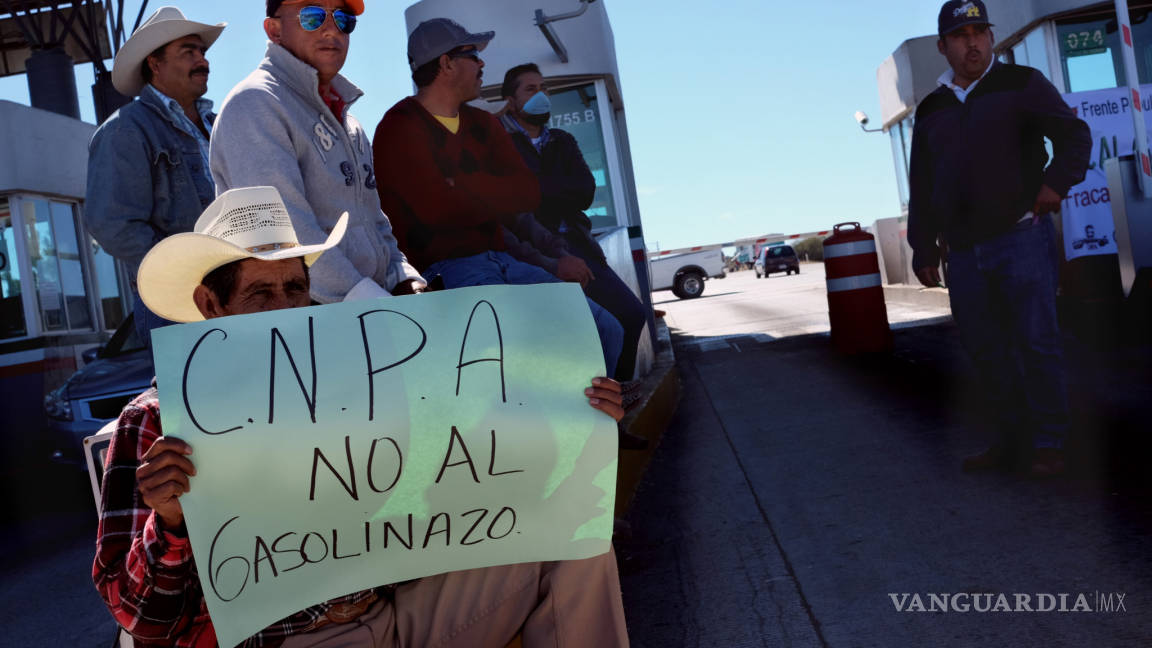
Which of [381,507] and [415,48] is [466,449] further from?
[415,48]

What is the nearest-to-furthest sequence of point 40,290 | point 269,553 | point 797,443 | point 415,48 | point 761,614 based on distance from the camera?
point 269,553 < point 761,614 < point 415,48 < point 797,443 < point 40,290

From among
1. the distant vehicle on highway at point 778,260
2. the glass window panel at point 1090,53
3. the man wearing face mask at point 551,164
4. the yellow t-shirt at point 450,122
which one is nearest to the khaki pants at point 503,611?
the yellow t-shirt at point 450,122

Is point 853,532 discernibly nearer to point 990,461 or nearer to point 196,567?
point 990,461

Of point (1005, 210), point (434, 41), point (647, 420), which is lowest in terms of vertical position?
point (647, 420)

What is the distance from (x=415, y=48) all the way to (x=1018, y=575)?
2717 mm

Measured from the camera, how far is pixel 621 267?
8188 millimetres

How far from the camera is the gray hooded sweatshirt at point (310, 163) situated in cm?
269

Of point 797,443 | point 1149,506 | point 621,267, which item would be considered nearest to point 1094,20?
point 621,267

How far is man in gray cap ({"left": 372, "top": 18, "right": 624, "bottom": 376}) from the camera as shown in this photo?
3.58 meters

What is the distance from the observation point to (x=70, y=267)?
12.7 meters

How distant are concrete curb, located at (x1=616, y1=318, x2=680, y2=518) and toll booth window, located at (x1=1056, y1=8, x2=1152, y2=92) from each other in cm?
769

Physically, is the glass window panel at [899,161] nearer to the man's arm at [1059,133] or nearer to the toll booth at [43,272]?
the toll booth at [43,272]

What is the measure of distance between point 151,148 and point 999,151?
3530mm

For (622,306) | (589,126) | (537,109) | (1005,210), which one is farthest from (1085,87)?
(622,306)
